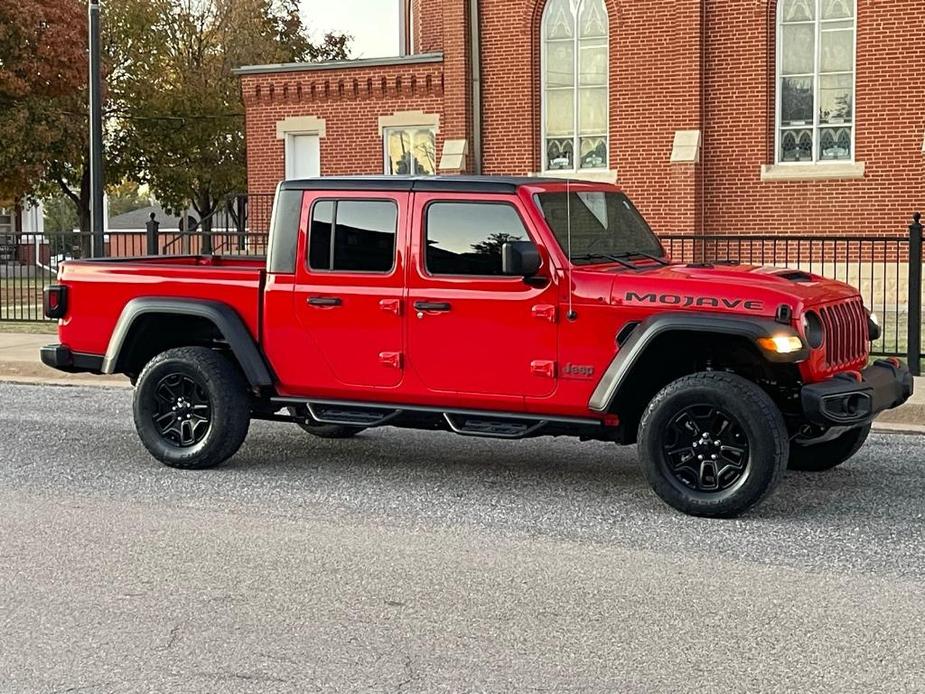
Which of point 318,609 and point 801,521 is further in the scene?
point 801,521

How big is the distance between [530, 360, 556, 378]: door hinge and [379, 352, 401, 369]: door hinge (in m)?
0.88

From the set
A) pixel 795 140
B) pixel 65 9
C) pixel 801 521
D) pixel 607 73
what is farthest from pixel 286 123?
pixel 801 521

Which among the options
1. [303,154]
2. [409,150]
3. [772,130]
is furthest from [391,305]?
[303,154]

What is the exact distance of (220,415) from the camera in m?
8.64

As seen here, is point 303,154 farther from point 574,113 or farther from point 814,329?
point 814,329

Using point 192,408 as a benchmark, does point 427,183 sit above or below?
above

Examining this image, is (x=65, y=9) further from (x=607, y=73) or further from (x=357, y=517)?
(x=357, y=517)

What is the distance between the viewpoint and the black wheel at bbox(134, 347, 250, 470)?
8.67 metres

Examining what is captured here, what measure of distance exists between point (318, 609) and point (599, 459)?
398 centimetres

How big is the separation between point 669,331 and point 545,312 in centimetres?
78

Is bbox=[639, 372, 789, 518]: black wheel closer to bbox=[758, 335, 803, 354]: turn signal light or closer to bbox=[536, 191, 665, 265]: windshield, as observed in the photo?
bbox=[758, 335, 803, 354]: turn signal light

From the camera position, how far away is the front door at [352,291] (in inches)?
325

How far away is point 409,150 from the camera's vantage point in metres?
26.2

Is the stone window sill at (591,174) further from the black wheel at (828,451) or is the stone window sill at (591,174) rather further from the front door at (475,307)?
the front door at (475,307)
